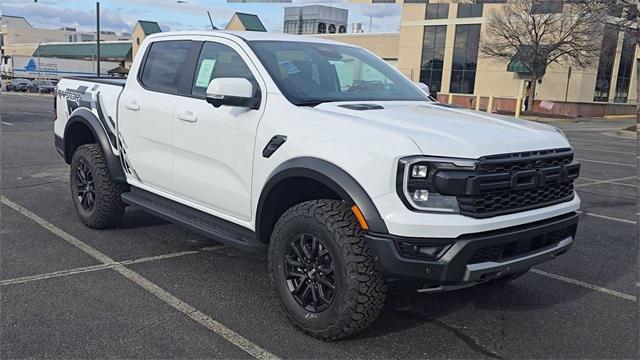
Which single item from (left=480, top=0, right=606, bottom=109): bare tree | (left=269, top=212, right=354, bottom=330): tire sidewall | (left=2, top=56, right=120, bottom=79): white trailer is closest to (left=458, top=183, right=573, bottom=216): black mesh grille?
(left=269, top=212, right=354, bottom=330): tire sidewall

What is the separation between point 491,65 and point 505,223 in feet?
147

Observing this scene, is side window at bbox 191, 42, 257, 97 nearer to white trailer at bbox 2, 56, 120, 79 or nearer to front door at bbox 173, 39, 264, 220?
front door at bbox 173, 39, 264, 220

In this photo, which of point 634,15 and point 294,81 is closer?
point 294,81

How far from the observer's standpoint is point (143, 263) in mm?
4789

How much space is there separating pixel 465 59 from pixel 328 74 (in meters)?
45.1

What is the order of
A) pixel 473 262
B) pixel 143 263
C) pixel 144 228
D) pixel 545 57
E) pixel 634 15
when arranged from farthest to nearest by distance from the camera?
pixel 545 57 < pixel 634 15 < pixel 144 228 < pixel 143 263 < pixel 473 262

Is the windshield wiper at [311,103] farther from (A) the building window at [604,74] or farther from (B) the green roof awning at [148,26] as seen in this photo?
(B) the green roof awning at [148,26]

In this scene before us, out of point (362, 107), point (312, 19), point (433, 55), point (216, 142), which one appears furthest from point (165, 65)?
point (312, 19)

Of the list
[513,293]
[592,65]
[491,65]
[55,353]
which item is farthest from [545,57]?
[55,353]

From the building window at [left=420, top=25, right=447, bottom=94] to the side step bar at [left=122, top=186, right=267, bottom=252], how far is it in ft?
148

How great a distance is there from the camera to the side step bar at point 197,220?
401 cm

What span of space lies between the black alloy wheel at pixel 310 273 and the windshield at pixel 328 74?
100 centimetres

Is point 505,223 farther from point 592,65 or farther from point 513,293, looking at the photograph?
point 592,65

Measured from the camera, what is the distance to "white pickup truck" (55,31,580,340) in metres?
3.09
